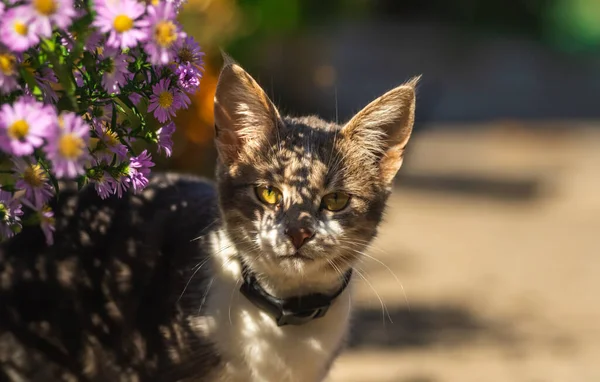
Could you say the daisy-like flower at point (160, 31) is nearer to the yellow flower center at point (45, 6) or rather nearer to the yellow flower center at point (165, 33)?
the yellow flower center at point (165, 33)

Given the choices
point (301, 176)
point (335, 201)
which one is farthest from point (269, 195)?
point (335, 201)

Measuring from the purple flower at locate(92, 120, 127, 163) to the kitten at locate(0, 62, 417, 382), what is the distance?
2.19ft

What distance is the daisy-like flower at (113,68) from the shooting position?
78.9 inches

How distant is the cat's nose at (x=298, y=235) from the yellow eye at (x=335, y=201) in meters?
0.21

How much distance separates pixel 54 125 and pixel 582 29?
18.8 meters

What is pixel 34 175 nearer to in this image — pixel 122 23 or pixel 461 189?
pixel 122 23

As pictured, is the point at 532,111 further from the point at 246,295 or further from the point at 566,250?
the point at 246,295

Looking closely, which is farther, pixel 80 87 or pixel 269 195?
pixel 269 195

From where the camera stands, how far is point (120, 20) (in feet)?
6.06

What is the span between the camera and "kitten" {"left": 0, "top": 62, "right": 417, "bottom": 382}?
2.87 meters

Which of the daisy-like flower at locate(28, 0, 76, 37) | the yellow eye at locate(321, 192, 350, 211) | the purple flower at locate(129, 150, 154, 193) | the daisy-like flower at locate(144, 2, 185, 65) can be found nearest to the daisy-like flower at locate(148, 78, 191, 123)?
the purple flower at locate(129, 150, 154, 193)

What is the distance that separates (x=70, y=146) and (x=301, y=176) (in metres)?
1.18

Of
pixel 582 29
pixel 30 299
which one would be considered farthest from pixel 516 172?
pixel 582 29

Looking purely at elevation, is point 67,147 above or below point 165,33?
below
